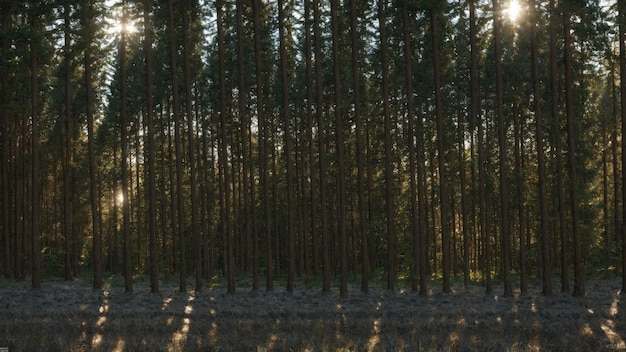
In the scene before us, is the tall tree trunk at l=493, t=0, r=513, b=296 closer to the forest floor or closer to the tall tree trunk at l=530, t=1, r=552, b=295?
the tall tree trunk at l=530, t=1, r=552, b=295

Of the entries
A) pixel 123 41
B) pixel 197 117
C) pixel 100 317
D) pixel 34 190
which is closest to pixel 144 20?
pixel 123 41

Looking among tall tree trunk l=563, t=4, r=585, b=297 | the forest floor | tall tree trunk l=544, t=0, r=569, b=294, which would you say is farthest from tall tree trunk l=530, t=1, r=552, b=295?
the forest floor

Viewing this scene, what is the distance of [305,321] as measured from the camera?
1402 centimetres

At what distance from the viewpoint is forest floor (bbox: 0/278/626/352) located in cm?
1062

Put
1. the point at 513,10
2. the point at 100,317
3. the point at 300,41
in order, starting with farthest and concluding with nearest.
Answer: the point at 300,41, the point at 513,10, the point at 100,317

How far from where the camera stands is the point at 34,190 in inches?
835

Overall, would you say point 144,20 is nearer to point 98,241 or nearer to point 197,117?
point 98,241

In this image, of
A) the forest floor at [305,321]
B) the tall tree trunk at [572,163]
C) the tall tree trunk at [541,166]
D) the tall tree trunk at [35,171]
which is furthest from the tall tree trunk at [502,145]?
the tall tree trunk at [35,171]

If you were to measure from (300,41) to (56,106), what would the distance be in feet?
50.8

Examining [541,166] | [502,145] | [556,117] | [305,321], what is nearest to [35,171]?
[305,321]

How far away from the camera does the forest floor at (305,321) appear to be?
1062 centimetres

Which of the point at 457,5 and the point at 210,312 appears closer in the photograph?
the point at 210,312

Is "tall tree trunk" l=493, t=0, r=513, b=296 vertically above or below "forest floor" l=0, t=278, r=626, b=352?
above

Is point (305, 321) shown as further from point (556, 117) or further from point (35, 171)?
point (35, 171)
